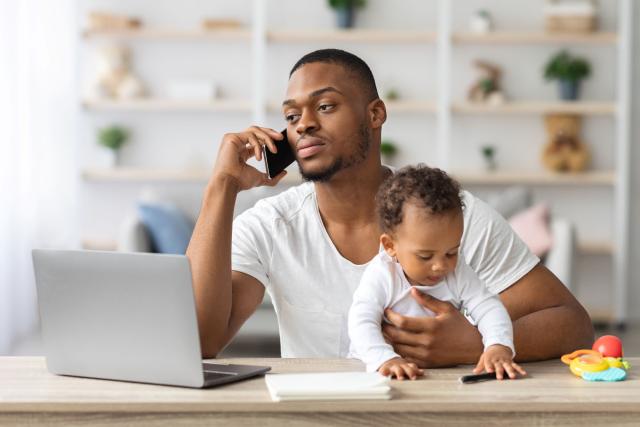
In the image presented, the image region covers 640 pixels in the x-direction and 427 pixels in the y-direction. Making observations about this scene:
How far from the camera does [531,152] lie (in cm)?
600

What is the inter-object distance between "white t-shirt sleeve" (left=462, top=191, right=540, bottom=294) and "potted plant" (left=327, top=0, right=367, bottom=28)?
3.87 m

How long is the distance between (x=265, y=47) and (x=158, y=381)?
4.50 meters

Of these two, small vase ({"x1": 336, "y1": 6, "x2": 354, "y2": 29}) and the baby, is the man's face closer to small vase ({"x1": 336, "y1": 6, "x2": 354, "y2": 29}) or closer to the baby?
the baby

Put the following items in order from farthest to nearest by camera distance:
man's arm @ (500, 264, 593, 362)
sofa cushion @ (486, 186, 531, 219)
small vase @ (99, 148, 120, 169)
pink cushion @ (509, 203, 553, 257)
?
1. small vase @ (99, 148, 120, 169)
2. sofa cushion @ (486, 186, 531, 219)
3. pink cushion @ (509, 203, 553, 257)
4. man's arm @ (500, 264, 593, 362)

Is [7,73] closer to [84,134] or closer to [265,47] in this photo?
[84,134]

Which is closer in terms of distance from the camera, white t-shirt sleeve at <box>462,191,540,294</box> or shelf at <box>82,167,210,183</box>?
white t-shirt sleeve at <box>462,191,540,294</box>

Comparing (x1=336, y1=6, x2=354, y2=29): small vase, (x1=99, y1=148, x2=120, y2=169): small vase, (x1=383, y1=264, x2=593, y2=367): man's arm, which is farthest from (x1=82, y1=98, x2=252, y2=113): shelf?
(x1=383, y1=264, x2=593, y2=367): man's arm

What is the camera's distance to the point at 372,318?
161 cm

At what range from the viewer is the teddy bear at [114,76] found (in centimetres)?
584

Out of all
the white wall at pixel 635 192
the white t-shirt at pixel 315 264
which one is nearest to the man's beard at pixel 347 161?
the white t-shirt at pixel 315 264

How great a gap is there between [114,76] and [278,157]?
4.06 meters

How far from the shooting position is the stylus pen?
1.47 m

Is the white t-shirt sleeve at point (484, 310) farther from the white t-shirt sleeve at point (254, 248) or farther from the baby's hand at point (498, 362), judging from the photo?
the white t-shirt sleeve at point (254, 248)

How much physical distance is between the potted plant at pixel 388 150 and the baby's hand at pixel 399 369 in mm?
4326
